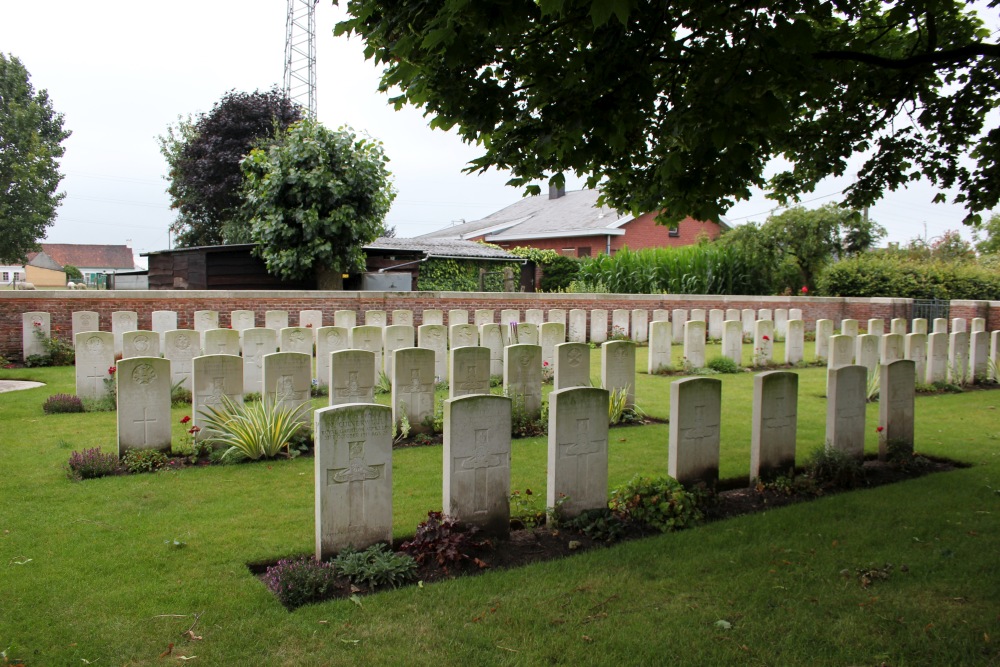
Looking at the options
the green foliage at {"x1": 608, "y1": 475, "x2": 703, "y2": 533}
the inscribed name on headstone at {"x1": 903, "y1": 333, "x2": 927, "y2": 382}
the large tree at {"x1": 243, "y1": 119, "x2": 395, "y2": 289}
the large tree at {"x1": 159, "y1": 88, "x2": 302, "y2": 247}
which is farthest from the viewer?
the large tree at {"x1": 159, "y1": 88, "x2": 302, "y2": 247}

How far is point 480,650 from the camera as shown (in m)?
3.63

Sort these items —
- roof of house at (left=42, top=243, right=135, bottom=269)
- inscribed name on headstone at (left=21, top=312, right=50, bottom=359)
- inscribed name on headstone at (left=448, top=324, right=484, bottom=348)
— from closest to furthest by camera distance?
inscribed name on headstone at (left=448, top=324, right=484, bottom=348) → inscribed name on headstone at (left=21, top=312, right=50, bottom=359) → roof of house at (left=42, top=243, right=135, bottom=269)

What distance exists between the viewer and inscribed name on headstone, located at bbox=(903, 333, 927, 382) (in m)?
12.6

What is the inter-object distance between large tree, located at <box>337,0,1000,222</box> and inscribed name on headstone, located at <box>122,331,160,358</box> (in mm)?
6906

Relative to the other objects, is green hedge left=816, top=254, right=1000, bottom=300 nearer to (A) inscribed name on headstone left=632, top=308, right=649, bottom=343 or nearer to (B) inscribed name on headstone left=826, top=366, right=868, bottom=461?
(A) inscribed name on headstone left=632, top=308, right=649, bottom=343

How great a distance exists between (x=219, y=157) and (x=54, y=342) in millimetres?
18394

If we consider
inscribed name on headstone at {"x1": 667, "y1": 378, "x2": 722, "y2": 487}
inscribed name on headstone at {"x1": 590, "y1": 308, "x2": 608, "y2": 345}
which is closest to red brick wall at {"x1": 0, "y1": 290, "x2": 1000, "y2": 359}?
inscribed name on headstone at {"x1": 590, "y1": 308, "x2": 608, "y2": 345}

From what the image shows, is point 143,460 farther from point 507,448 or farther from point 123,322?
point 123,322

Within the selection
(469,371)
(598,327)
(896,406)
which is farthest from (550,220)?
(896,406)

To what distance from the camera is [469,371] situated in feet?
27.7

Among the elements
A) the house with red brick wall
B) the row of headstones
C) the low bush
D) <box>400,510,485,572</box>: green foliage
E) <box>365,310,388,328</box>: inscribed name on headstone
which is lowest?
<box>400,510,485,572</box>: green foliage

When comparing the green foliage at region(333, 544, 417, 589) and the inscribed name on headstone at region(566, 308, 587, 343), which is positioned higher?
the inscribed name on headstone at region(566, 308, 587, 343)

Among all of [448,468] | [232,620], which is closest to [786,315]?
[448,468]

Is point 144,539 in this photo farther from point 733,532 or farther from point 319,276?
point 319,276
